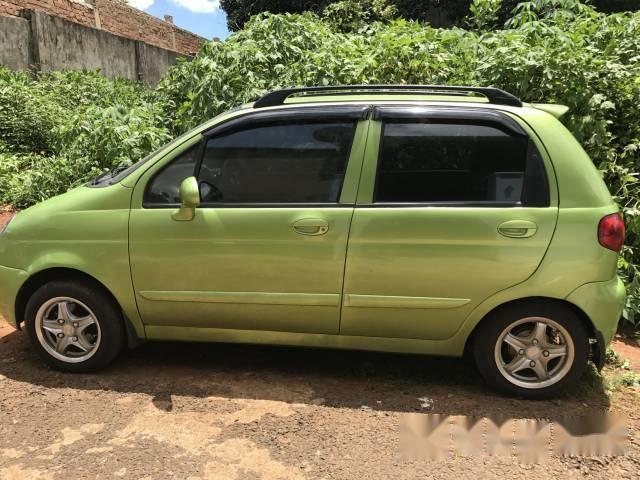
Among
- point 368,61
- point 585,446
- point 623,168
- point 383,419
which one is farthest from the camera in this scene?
point 368,61

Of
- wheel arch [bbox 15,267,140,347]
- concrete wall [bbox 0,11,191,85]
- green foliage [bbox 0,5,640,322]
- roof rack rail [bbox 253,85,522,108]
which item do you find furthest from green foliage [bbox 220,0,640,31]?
wheel arch [bbox 15,267,140,347]

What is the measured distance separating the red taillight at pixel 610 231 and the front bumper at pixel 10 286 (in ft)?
11.1

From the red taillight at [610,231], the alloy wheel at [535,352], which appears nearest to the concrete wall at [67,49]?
the alloy wheel at [535,352]

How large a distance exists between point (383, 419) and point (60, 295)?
2.11 meters

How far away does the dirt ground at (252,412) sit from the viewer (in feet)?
8.95

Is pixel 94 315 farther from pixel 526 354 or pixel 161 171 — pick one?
pixel 526 354

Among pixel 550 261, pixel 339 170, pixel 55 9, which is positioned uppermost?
pixel 55 9

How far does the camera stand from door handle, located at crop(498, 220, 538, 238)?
306 centimetres

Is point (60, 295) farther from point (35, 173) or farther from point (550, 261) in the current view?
point (35, 173)

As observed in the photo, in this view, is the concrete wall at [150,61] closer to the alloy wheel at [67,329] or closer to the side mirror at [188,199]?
the alloy wheel at [67,329]

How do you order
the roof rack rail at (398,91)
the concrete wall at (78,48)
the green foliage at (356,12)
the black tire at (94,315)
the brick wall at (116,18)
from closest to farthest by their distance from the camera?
the roof rack rail at (398,91) < the black tire at (94,315) < the concrete wall at (78,48) < the green foliage at (356,12) < the brick wall at (116,18)

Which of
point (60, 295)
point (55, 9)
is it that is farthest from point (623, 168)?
point (55, 9)

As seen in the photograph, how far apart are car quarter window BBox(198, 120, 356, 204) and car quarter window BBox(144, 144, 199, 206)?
8 centimetres

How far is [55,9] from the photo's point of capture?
1530 cm
